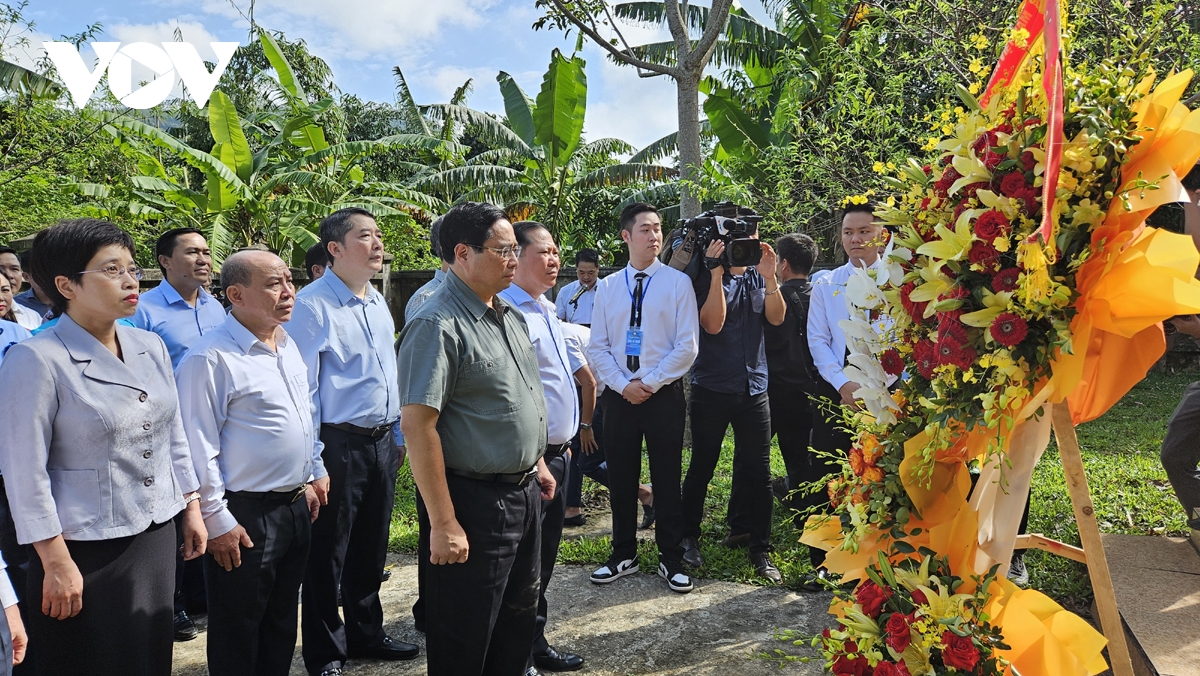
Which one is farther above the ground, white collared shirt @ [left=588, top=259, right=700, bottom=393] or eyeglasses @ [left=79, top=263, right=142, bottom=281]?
eyeglasses @ [left=79, top=263, right=142, bottom=281]

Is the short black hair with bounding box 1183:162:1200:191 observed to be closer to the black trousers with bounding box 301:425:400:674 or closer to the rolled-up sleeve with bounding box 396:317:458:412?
the rolled-up sleeve with bounding box 396:317:458:412

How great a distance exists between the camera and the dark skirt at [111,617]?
247 centimetres

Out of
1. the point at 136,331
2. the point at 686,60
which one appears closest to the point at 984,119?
the point at 136,331

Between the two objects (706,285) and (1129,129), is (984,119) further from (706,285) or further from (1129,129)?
(706,285)

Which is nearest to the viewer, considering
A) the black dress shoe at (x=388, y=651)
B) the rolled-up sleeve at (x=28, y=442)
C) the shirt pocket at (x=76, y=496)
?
the rolled-up sleeve at (x=28, y=442)

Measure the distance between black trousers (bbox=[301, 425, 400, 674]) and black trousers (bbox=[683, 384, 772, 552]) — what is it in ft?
6.15

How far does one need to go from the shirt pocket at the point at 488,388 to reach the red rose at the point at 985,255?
1554 millimetres

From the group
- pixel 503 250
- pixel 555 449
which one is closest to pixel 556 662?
pixel 555 449

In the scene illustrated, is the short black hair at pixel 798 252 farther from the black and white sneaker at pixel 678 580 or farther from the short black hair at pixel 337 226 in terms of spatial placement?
the short black hair at pixel 337 226

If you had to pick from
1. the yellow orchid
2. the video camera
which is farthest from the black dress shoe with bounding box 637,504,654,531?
the yellow orchid

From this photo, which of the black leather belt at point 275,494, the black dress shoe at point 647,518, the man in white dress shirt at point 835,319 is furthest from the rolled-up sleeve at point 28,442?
the black dress shoe at point 647,518

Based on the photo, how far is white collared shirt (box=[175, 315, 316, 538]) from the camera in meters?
3.00

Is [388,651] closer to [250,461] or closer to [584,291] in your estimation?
[250,461]

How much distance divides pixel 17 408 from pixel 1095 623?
4.55m
